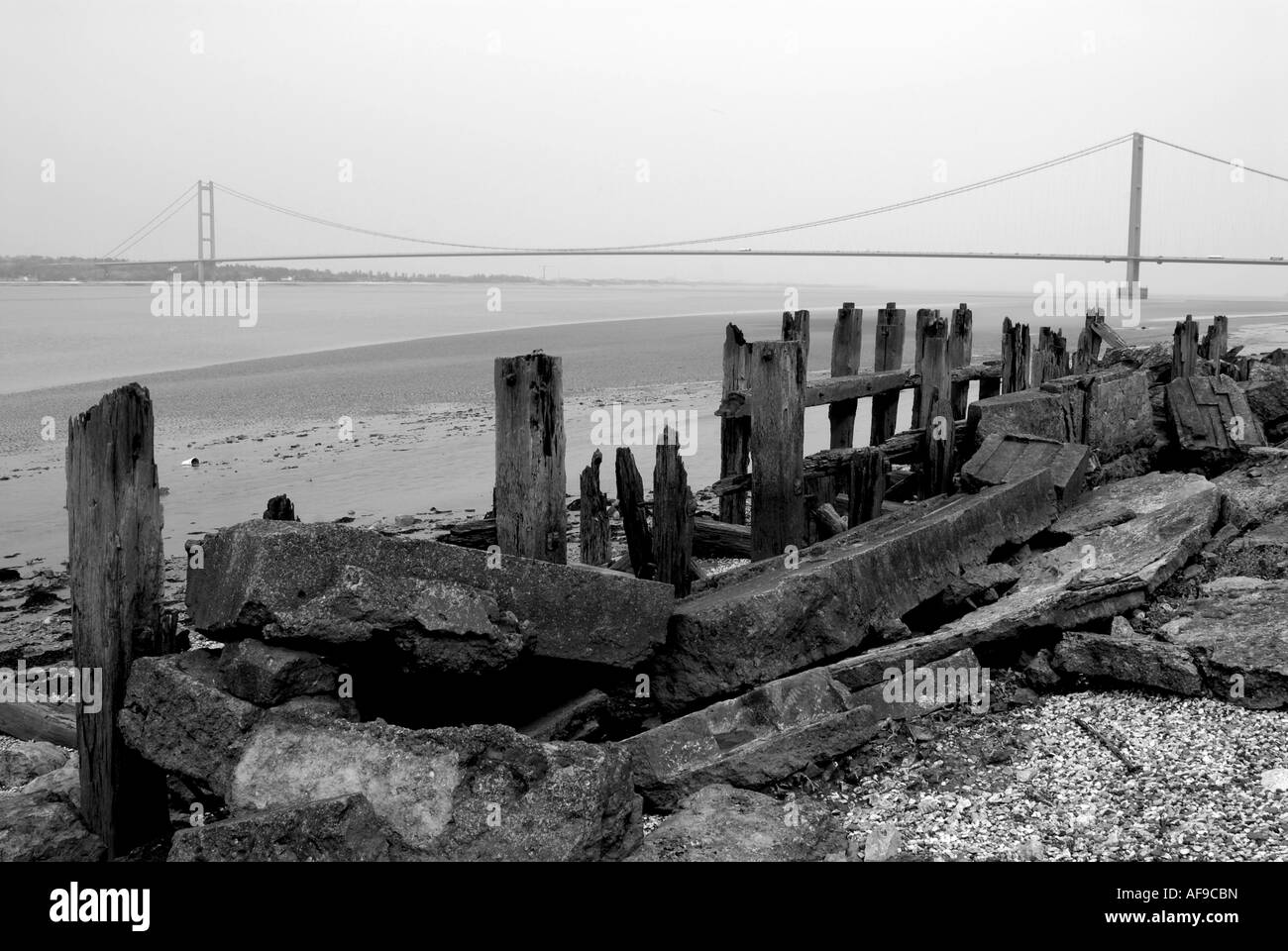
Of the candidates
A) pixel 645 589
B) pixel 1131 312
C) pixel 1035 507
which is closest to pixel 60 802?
pixel 645 589

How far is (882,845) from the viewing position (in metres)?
3.83

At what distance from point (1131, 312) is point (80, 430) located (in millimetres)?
52835

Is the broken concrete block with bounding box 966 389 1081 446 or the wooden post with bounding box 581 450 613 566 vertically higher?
the broken concrete block with bounding box 966 389 1081 446

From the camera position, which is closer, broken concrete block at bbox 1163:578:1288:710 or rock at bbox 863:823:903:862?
rock at bbox 863:823:903:862

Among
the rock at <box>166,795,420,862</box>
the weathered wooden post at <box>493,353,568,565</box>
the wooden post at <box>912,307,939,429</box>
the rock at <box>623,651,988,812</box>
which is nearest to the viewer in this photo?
the rock at <box>166,795,420,862</box>

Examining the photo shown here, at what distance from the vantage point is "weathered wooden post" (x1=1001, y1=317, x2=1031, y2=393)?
399 inches

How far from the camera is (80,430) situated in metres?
4.25

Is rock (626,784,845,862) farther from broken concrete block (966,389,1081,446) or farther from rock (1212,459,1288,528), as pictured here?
broken concrete block (966,389,1081,446)

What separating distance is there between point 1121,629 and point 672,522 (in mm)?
2211

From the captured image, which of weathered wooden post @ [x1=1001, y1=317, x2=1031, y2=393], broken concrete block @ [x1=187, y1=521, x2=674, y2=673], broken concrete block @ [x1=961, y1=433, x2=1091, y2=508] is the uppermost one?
weathered wooden post @ [x1=1001, y1=317, x2=1031, y2=393]

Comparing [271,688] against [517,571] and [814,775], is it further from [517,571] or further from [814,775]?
[814,775]

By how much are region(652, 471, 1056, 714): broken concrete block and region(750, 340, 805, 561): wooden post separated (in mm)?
410

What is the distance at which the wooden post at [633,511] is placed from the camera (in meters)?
5.91

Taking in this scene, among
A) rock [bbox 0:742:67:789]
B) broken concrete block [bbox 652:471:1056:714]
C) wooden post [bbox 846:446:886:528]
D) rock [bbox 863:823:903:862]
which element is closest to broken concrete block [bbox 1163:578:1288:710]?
broken concrete block [bbox 652:471:1056:714]
